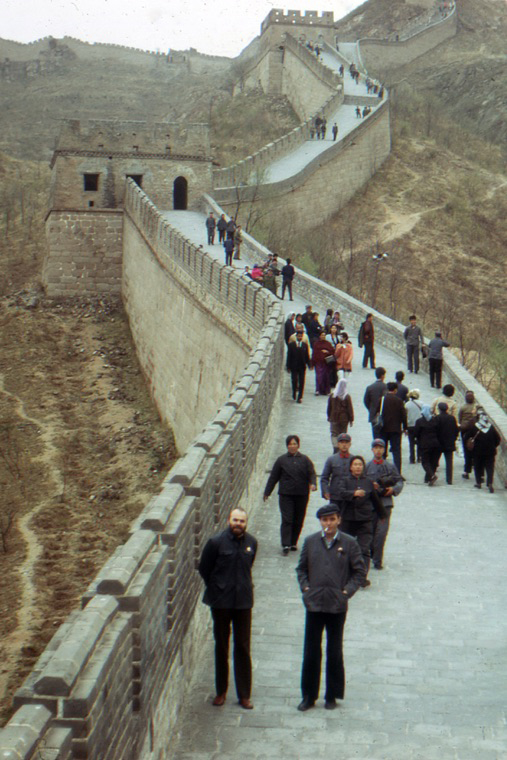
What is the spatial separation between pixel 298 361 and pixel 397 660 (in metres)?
9.32

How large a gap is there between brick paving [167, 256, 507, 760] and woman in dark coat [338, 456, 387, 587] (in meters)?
0.53

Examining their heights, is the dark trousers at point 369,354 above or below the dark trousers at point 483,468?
above

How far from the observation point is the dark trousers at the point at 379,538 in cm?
995

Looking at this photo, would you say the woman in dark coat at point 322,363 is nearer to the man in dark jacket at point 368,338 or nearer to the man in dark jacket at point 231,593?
the man in dark jacket at point 368,338

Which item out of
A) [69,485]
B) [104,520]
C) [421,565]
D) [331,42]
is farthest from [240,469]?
[331,42]

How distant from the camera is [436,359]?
61.6ft

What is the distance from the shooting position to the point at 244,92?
6400cm

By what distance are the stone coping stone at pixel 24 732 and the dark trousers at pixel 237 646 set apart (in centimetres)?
253

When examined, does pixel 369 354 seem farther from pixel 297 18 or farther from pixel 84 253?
pixel 297 18

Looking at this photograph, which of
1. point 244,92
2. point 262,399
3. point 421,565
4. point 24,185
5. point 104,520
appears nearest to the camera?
point 421,565

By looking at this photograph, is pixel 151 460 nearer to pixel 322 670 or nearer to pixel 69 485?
pixel 69 485

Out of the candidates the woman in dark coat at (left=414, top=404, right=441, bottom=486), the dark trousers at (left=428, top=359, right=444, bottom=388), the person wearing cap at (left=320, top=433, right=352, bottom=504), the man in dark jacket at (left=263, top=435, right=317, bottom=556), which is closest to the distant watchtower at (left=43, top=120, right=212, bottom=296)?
the dark trousers at (left=428, top=359, right=444, bottom=388)

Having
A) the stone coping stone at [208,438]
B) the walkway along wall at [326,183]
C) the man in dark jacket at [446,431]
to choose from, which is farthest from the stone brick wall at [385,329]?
the walkway along wall at [326,183]

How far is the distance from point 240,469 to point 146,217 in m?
23.6
